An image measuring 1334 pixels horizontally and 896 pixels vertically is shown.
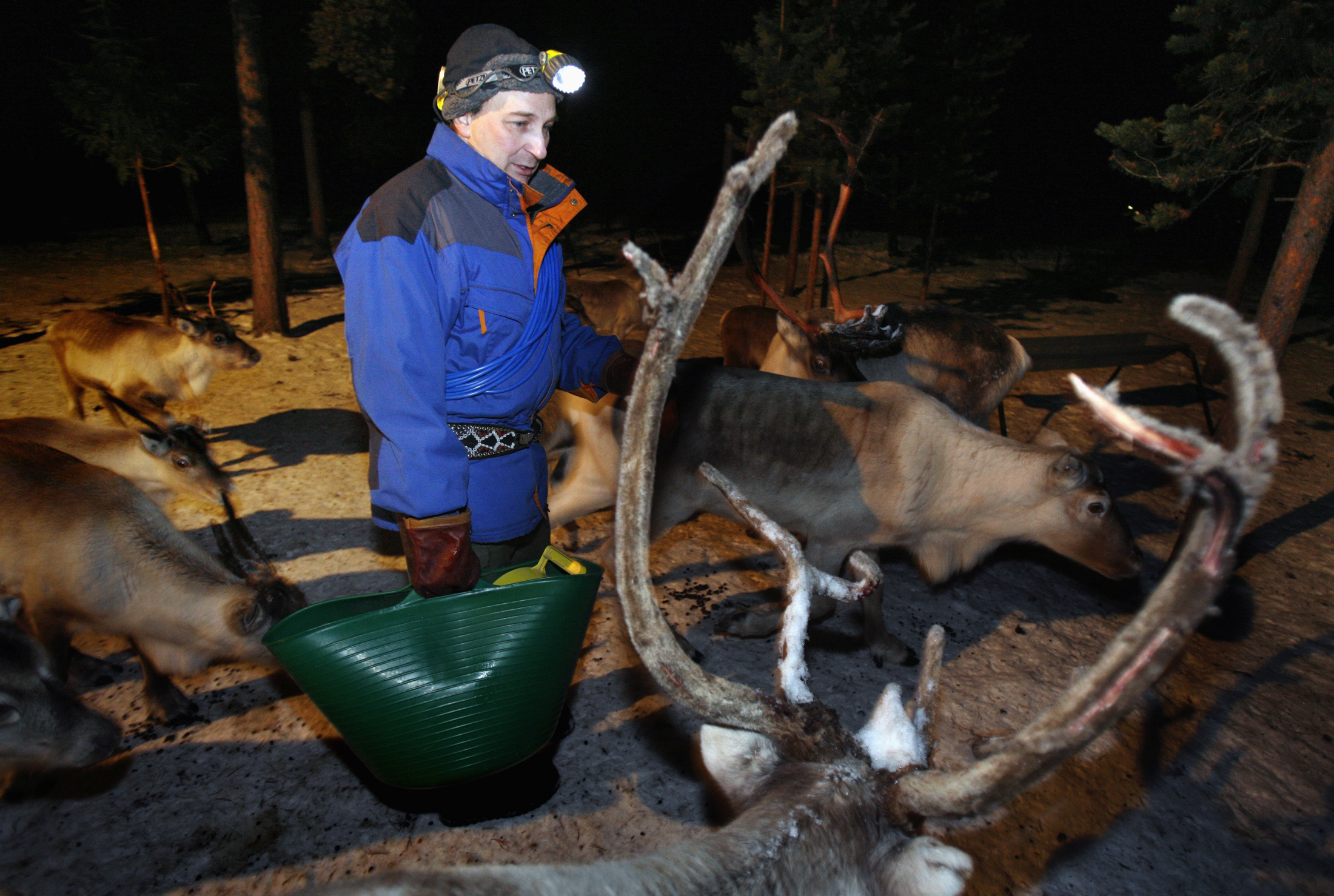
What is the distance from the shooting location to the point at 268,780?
9.63 ft

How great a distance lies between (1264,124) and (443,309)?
5.98 meters

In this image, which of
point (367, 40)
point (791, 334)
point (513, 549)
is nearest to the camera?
point (513, 549)

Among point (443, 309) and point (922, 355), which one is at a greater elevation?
point (443, 309)

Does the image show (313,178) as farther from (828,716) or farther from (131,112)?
(828,716)

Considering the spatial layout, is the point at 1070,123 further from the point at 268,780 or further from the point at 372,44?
the point at 268,780

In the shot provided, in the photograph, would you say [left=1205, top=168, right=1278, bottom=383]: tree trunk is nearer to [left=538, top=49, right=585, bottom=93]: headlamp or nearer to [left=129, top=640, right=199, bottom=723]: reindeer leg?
[left=538, top=49, right=585, bottom=93]: headlamp

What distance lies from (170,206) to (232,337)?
21016 millimetres

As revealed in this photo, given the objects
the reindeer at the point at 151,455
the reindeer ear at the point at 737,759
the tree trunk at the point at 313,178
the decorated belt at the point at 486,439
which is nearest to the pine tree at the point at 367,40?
the tree trunk at the point at 313,178

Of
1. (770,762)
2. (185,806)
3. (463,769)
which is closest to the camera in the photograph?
(770,762)

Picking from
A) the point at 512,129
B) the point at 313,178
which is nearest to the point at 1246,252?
the point at 512,129

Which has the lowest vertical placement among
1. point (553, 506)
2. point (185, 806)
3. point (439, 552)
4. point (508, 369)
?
point (185, 806)

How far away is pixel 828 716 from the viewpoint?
164 centimetres

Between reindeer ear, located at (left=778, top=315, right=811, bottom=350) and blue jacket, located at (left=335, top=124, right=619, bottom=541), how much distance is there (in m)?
4.20

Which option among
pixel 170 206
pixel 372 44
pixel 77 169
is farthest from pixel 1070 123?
pixel 77 169
